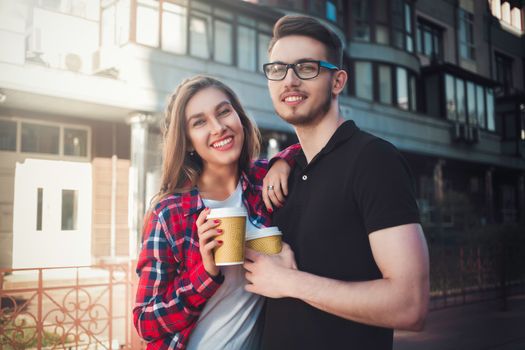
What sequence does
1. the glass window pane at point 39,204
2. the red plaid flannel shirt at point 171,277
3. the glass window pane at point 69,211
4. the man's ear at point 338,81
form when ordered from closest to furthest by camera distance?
the red plaid flannel shirt at point 171,277
the man's ear at point 338,81
the glass window pane at point 39,204
the glass window pane at point 69,211

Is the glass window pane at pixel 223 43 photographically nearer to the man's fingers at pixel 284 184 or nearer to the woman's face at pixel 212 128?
the woman's face at pixel 212 128

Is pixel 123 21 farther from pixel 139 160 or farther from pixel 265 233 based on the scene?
pixel 265 233

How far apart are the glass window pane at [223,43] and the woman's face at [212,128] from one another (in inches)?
489

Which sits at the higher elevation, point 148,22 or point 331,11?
point 331,11

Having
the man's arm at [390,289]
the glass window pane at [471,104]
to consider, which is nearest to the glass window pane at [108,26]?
the man's arm at [390,289]

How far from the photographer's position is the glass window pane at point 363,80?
20125 millimetres

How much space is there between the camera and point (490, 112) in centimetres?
2447

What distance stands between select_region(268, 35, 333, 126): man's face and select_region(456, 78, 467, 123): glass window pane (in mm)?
22857

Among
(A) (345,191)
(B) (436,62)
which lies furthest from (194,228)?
(B) (436,62)

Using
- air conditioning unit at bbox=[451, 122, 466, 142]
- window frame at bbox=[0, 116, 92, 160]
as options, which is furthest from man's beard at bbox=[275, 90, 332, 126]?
air conditioning unit at bbox=[451, 122, 466, 142]

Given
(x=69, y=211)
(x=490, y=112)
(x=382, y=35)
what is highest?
(x=382, y=35)

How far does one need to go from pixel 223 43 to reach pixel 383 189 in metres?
13.6

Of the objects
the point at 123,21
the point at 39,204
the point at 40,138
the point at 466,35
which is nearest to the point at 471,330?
the point at 39,204

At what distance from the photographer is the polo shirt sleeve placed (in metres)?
1.52
